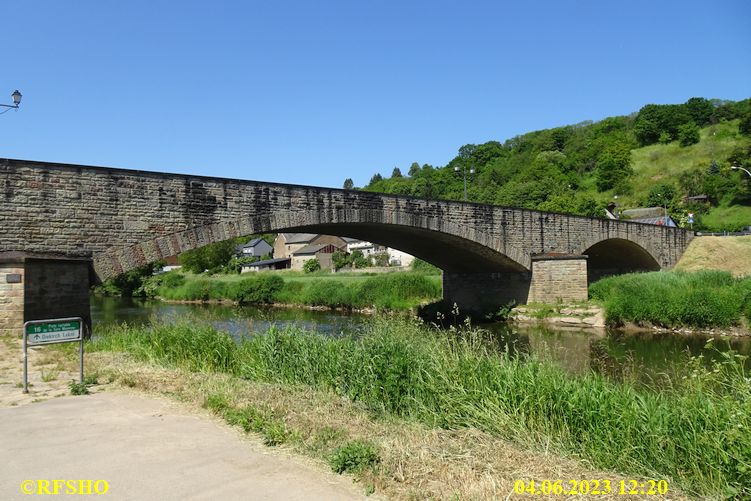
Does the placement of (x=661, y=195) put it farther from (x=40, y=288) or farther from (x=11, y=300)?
(x=11, y=300)

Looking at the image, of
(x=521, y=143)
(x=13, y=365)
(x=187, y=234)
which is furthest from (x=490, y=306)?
(x=521, y=143)

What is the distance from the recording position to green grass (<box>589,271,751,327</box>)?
18516 millimetres

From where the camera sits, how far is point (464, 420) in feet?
17.7

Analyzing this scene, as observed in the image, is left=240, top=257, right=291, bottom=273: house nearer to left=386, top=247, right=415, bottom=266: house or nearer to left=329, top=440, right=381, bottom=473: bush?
left=386, top=247, right=415, bottom=266: house

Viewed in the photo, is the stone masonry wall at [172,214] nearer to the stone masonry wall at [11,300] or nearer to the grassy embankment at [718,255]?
the stone masonry wall at [11,300]

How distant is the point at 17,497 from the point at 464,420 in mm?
3729

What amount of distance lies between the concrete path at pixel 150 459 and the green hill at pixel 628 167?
6043 centimetres

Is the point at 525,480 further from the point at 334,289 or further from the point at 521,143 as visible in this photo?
the point at 521,143

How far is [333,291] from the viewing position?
34500 mm

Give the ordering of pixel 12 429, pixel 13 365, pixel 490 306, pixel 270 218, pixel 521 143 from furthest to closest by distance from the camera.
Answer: pixel 521 143, pixel 490 306, pixel 270 218, pixel 13 365, pixel 12 429

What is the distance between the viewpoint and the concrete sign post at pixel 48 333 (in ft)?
21.7

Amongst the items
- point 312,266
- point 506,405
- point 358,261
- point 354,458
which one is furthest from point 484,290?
point 312,266

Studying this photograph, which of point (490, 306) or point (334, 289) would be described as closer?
point (490, 306)

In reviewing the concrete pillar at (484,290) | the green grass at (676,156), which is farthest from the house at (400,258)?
the concrete pillar at (484,290)
